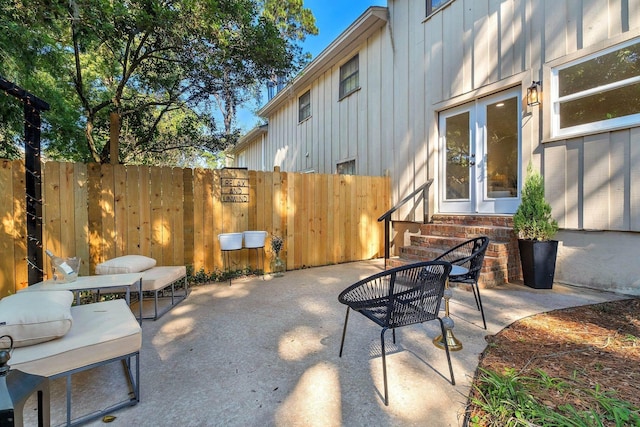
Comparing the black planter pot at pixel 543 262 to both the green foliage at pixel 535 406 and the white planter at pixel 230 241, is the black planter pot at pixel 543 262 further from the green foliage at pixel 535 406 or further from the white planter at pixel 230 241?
the white planter at pixel 230 241

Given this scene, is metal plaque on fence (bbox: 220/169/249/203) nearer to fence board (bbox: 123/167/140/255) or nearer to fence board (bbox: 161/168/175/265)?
fence board (bbox: 161/168/175/265)

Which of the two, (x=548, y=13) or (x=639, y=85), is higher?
(x=548, y=13)

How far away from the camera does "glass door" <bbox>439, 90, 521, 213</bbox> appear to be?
187 inches

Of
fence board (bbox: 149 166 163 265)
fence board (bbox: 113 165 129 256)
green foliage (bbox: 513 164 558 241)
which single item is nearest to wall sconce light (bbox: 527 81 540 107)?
green foliage (bbox: 513 164 558 241)

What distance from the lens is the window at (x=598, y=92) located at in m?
3.58

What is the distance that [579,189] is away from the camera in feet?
12.9

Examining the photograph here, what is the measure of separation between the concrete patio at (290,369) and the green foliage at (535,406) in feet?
0.40

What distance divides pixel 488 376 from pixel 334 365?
1016 millimetres

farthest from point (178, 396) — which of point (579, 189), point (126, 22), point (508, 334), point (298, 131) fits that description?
point (298, 131)

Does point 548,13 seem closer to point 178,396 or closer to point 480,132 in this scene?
point 480,132

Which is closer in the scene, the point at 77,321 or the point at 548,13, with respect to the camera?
the point at 77,321

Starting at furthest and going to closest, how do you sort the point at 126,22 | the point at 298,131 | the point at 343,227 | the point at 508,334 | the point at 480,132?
the point at 298,131
the point at 343,227
the point at 480,132
the point at 126,22
the point at 508,334

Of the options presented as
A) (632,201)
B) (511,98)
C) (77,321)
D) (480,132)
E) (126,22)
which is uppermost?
(126,22)

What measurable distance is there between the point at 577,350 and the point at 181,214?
4.73 metres
